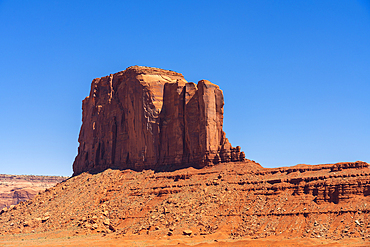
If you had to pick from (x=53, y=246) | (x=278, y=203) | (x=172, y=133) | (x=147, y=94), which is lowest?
(x=53, y=246)

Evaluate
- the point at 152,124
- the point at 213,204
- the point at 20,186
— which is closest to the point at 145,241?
the point at 213,204

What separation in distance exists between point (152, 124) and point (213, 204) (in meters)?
22.4

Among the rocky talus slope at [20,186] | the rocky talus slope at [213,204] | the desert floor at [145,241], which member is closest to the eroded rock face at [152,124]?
the rocky talus slope at [213,204]

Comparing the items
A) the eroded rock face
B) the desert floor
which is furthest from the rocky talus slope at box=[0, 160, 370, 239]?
the eroded rock face

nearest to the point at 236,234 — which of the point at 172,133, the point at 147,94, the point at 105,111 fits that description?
the point at 172,133

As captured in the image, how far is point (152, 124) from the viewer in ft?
289

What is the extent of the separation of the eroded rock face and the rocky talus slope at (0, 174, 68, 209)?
6294cm

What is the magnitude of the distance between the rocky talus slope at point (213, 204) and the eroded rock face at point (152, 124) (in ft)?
9.77

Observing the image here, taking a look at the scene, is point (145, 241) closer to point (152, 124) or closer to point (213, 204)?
point (213, 204)

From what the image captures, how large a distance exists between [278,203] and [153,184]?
2244 centimetres

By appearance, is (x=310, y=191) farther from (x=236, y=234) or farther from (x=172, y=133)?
(x=172, y=133)

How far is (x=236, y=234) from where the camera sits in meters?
63.2

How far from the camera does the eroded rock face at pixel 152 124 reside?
268 ft

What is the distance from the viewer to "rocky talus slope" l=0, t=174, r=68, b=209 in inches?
6201
